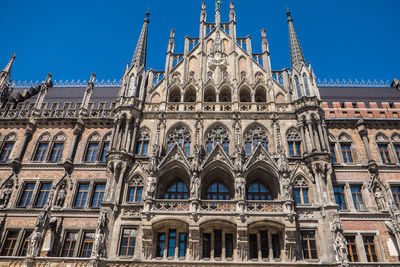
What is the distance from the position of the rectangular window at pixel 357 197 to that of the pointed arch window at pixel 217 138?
926 cm

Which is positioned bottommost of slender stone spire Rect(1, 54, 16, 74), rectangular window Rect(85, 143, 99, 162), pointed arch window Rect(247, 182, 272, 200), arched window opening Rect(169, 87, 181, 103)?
pointed arch window Rect(247, 182, 272, 200)

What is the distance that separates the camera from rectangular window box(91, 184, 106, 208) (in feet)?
68.0

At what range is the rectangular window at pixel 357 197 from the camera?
2036 cm

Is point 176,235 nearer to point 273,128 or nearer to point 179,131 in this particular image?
point 179,131

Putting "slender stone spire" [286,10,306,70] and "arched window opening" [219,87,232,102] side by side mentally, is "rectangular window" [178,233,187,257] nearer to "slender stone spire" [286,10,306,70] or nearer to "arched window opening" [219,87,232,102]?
"arched window opening" [219,87,232,102]

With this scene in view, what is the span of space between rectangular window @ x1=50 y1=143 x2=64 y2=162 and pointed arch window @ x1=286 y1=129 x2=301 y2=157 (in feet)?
58.2

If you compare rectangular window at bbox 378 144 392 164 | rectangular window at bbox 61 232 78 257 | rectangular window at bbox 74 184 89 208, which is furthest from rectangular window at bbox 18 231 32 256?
rectangular window at bbox 378 144 392 164

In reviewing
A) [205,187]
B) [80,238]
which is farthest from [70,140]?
[205,187]

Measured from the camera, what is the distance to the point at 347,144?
74.8 ft

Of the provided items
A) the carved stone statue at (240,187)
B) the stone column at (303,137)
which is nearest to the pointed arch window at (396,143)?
the stone column at (303,137)

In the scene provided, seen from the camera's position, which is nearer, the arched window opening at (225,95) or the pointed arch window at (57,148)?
the pointed arch window at (57,148)

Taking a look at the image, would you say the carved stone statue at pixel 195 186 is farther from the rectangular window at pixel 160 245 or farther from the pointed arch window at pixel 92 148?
the pointed arch window at pixel 92 148

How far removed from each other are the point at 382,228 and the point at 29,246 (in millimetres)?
22593

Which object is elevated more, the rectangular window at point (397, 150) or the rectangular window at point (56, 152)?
the rectangular window at point (397, 150)
